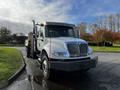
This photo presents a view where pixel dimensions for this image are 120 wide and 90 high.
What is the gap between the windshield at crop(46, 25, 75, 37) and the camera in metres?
10.7

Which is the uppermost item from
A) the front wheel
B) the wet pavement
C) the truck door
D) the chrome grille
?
the truck door

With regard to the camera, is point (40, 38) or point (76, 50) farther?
point (40, 38)

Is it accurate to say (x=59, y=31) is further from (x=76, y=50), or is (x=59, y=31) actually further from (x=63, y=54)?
(x=63, y=54)

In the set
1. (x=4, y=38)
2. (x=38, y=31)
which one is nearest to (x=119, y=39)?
(x=4, y=38)

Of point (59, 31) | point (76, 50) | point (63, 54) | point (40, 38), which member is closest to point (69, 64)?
point (63, 54)

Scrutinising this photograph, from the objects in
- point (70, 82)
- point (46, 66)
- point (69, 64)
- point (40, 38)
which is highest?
point (40, 38)

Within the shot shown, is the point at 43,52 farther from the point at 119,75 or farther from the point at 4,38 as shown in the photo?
the point at 4,38

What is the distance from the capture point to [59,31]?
1102 cm

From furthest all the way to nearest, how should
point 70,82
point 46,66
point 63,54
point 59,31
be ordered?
point 59,31 → point 46,66 → point 63,54 → point 70,82

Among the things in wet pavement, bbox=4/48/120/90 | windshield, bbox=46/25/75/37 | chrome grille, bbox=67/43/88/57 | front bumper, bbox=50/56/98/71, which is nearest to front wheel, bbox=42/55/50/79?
wet pavement, bbox=4/48/120/90

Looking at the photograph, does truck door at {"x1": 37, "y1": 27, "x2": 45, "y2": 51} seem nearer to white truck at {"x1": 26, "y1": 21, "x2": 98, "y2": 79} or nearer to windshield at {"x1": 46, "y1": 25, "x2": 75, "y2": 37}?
white truck at {"x1": 26, "y1": 21, "x2": 98, "y2": 79}

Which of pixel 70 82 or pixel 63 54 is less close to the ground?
pixel 63 54

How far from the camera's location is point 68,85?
807 centimetres

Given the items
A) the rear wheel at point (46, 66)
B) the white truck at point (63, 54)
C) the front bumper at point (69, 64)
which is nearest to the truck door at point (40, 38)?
the white truck at point (63, 54)
